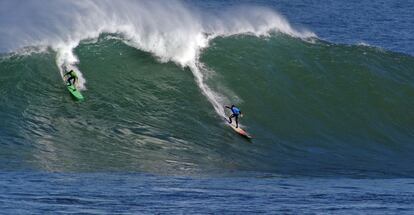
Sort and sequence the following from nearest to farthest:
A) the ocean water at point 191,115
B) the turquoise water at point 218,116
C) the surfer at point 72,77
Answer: the ocean water at point 191,115 < the turquoise water at point 218,116 < the surfer at point 72,77

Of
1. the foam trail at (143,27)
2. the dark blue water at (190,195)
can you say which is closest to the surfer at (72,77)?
the foam trail at (143,27)

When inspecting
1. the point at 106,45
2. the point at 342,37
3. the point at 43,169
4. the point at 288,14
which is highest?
the point at 288,14

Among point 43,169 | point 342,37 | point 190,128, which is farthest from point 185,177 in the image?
point 342,37

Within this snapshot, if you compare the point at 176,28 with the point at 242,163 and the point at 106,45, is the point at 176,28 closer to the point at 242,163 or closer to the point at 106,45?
the point at 106,45

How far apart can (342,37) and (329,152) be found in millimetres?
25146

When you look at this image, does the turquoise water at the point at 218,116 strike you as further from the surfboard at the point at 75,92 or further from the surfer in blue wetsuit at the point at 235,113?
the surfer in blue wetsuit at the point at 235,113

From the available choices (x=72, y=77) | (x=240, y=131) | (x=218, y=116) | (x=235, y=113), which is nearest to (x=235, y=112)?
(x=235, y=113)

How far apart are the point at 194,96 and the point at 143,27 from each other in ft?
15.3

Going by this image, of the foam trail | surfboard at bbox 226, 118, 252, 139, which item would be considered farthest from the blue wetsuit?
the foam trail

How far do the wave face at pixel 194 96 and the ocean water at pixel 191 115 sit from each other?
59mm

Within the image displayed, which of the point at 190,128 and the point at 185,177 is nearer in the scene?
the point at 185,177

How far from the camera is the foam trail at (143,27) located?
3123 centimetres

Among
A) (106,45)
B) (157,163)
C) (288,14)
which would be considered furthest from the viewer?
(288,14)

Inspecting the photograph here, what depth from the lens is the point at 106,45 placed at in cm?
3198
